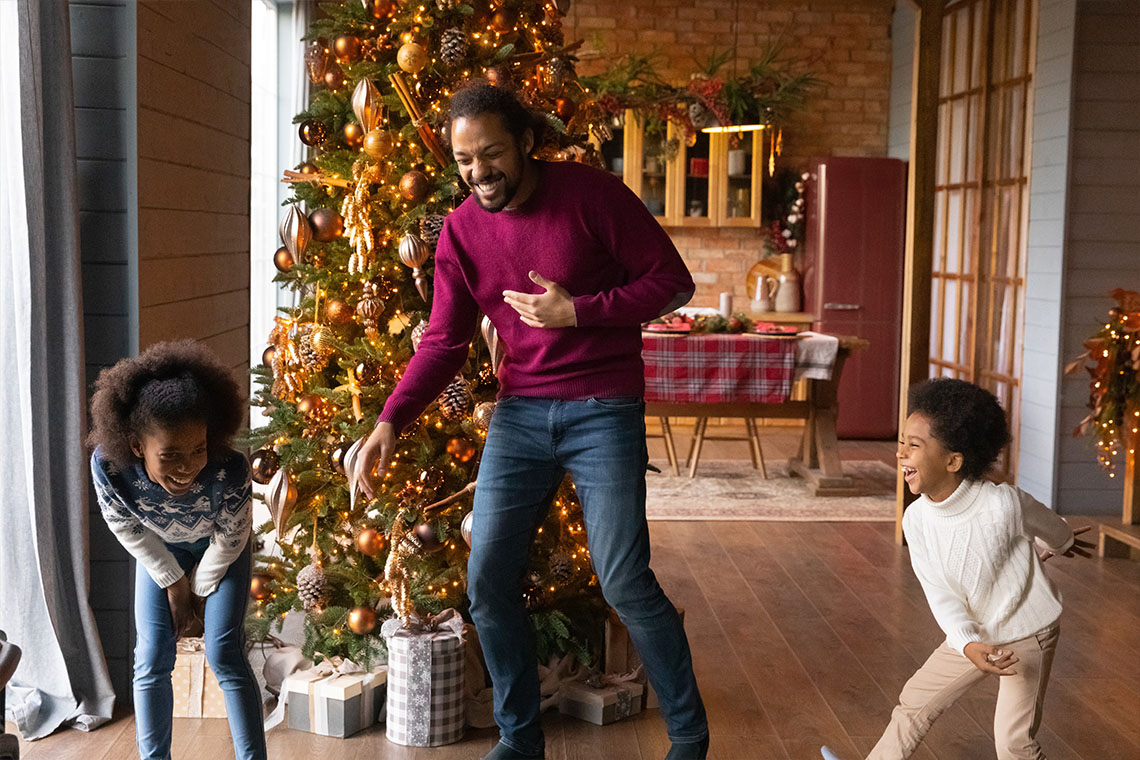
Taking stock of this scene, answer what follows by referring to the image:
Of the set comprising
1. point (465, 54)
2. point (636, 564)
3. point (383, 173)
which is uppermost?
point (465, 54)

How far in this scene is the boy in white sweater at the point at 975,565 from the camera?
2332 millimetres

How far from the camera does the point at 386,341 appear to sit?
3195mm

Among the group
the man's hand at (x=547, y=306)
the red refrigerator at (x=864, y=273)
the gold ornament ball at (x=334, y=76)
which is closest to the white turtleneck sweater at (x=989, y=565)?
the man's hand at (x=547, y=306)

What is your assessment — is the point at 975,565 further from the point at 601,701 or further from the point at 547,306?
the point at 601,701

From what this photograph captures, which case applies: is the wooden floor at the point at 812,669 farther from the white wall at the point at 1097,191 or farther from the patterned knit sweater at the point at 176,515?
the white wall at the point at 1097,191

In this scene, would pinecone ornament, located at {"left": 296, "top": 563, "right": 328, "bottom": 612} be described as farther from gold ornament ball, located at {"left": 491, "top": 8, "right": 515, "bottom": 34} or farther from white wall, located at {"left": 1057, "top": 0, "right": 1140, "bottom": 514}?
white wall, located at {"left": 1057, "top": 0, "right": 1140, "bottom": 514}

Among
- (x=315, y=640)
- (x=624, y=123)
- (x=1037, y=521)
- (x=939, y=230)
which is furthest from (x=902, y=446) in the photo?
(x=624, y=123)

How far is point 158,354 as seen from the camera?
2.31 metres

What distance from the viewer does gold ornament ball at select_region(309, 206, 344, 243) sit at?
323cm

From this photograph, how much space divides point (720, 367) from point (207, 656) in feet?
14.6

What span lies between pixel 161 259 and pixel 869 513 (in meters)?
3.90

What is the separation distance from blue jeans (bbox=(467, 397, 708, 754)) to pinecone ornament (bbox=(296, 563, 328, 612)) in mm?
721

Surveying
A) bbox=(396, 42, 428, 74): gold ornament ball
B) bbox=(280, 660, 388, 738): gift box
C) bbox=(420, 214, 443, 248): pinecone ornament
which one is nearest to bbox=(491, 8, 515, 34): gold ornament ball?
bbox=(396, 42, 428, 74): gold ornament ball

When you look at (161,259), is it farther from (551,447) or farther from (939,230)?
(939,230)
